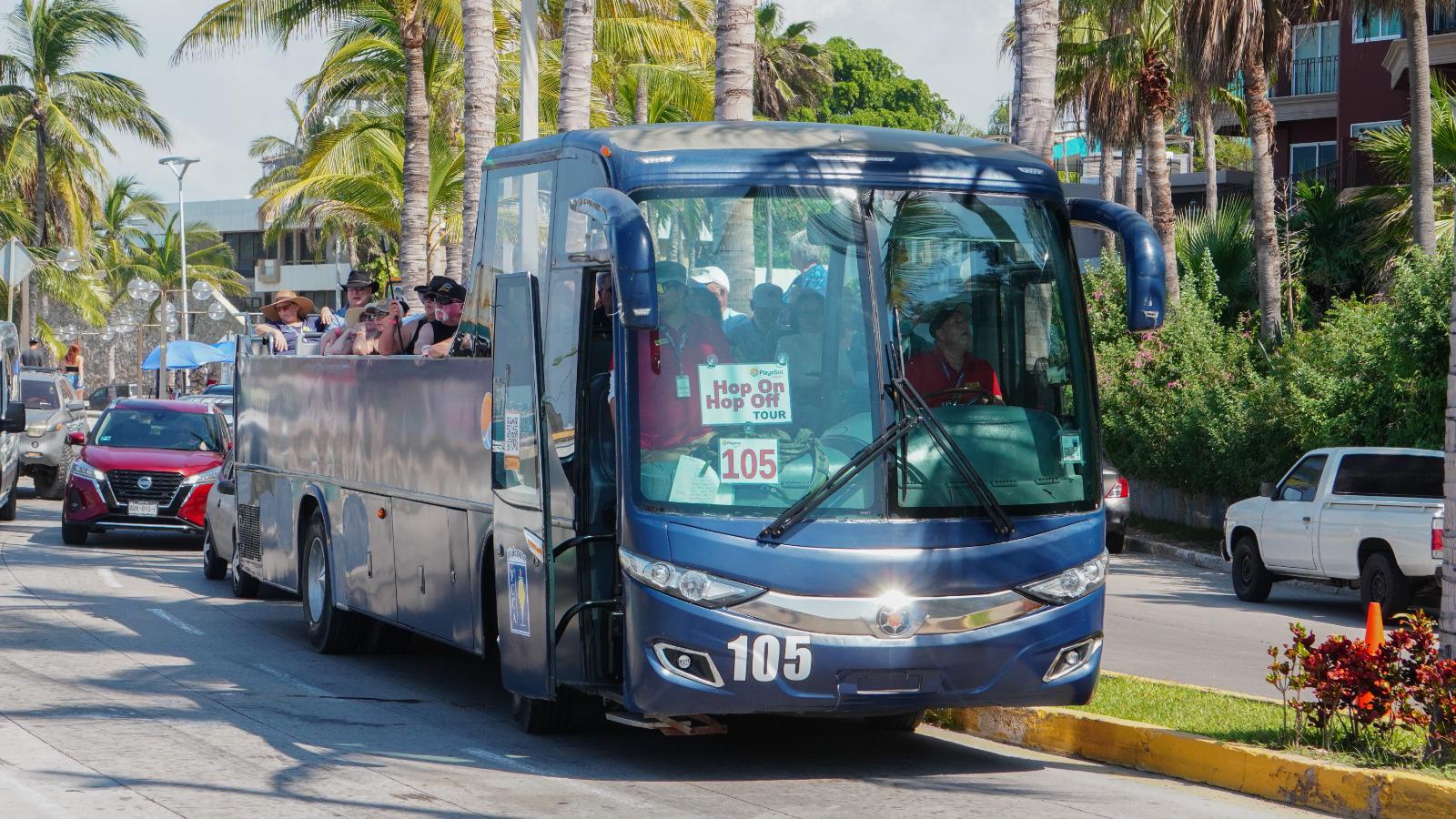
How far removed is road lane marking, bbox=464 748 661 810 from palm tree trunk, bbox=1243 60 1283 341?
2238 cm

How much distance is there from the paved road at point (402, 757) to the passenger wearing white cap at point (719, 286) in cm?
223

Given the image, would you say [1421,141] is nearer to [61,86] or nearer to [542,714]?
A: [542,714]

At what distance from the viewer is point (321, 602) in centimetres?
1362

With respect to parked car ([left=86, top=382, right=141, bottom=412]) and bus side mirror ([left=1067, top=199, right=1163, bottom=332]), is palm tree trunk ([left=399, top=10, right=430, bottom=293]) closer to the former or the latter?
bus side mirror ([left=1067, top=199, right=1163, bottom=332])

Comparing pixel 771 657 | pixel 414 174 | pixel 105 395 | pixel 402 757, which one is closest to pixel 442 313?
pixel 402 757

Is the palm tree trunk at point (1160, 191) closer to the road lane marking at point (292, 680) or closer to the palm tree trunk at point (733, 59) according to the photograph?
the palm tree trunk at point (733, 59)

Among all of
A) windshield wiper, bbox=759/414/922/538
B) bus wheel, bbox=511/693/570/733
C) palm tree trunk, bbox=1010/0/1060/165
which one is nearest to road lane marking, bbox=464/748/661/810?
bus wheel, bbox=511/693/570/733

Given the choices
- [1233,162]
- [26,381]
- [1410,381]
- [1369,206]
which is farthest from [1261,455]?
[1233,162]

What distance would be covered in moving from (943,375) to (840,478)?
0.79 m

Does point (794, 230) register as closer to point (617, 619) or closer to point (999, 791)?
point (617, 619)

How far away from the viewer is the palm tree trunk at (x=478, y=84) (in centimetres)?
2148

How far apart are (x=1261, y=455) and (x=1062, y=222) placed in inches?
670

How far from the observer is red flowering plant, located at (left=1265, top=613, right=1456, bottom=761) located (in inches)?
313

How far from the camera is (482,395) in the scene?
33.3 feet
